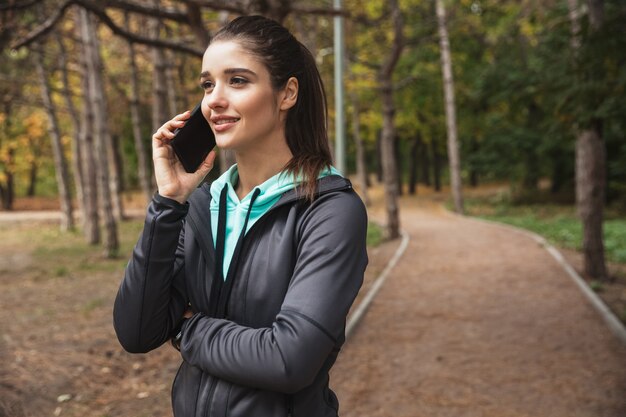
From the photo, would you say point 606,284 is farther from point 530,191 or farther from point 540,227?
point 530,191

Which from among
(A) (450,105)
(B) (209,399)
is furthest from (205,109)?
(A) (450,105)

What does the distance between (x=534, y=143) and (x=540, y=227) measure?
6.49m

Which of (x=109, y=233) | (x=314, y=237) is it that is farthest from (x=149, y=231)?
(x=109, y=233)

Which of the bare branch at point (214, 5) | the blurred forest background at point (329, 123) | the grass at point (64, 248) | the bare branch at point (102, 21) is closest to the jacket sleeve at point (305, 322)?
the blurred forest background at point (329, 123)

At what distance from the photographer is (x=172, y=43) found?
233 inches

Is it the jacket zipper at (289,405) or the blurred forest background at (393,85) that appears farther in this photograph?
the blurred forest background at (393,85)

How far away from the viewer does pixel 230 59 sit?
5.32 feet

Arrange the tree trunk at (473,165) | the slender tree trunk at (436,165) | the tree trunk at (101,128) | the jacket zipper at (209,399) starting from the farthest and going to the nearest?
the slender tree trunk at (436,165) < the tree trunk at (473,165) < the tree trunk at (101,128) < the jacket zipper at (209,399)

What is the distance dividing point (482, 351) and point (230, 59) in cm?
601

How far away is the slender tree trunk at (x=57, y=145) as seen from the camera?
56.4 ft

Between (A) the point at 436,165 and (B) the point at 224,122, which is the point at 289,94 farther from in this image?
(A) the point at 436,165

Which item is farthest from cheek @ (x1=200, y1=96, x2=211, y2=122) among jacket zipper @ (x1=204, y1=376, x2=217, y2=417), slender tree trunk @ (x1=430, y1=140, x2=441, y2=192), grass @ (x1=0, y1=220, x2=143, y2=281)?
slender tree trunk @ (x1=430, y1=140, x2=441, y2=192)

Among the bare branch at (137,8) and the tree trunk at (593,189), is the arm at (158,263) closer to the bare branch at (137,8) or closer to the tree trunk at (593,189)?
the bare branch at (137,8)

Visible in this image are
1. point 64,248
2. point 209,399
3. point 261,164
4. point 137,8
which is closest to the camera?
point 209,399
